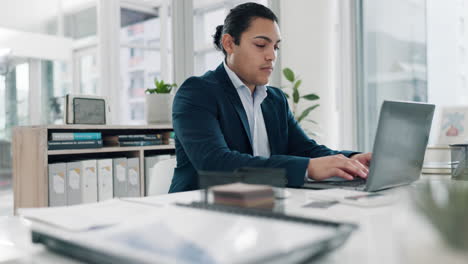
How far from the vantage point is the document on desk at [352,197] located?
99 centimetres

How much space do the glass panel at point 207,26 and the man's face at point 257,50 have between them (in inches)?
93.5

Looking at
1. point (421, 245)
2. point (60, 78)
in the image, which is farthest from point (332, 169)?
point (60, 78)

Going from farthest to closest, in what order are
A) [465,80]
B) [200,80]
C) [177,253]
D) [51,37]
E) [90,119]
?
1. [51,37]
2. [465,80]
3. [90,119]
4. [200,80]
5. [177,253]

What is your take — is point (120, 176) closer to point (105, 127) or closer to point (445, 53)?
point (105, 127)

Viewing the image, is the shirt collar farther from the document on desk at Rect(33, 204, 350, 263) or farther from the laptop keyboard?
the document on desk at Rect(33, 204, 350, 263)

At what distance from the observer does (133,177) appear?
3057mm

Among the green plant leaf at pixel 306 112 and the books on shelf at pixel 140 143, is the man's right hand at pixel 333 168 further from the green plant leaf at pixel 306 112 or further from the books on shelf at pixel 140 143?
the green plant leaf at pixel 306 112

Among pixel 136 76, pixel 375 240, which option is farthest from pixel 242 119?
pixel 136 76

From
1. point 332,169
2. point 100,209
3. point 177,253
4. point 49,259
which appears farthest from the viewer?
point 332,169

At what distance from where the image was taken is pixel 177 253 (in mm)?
479

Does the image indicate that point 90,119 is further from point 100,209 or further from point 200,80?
point 100,209

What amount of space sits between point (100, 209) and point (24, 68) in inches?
136

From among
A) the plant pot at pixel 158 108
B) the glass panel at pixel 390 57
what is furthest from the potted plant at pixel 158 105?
the glass panel at pixel 390 57

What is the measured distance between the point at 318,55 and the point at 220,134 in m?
2.81
